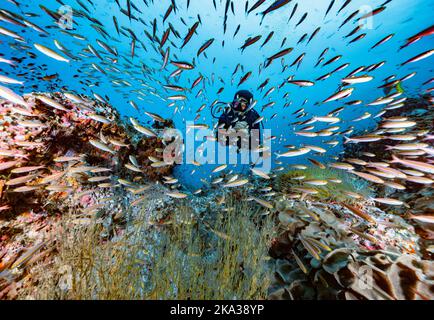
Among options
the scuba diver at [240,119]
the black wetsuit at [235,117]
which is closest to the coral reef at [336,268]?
the scuba diver at [240,119]

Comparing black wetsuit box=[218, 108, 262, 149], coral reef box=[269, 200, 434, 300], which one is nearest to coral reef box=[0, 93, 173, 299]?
coral reef box=[269, 200, 434, 300]

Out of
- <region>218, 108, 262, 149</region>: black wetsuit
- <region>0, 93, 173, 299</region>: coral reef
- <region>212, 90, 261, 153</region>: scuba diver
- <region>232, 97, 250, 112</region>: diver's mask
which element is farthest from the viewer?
<region>218, 108, 262, 149</region>: black wetsuit

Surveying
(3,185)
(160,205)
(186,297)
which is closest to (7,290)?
(3,185)

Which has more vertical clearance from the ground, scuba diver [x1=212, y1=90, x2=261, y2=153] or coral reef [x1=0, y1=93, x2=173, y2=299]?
scuba diver [x1=212, y1=90, x2=261, y2=153]

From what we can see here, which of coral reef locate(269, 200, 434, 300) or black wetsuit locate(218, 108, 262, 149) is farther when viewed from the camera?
black wetsuit locate(218, 108, 262, 149)

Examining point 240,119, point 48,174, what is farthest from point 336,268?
point 240,119

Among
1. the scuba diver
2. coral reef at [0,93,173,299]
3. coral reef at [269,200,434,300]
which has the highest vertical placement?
the scuba diver

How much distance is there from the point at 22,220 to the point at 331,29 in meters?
29.1

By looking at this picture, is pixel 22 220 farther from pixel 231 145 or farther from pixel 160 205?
pixel 231 145

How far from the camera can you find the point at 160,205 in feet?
18.5

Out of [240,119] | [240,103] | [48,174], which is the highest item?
[240,103]

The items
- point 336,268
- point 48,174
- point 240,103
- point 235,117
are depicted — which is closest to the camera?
point 336,268

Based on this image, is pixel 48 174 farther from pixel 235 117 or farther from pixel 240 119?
pixel 240 119

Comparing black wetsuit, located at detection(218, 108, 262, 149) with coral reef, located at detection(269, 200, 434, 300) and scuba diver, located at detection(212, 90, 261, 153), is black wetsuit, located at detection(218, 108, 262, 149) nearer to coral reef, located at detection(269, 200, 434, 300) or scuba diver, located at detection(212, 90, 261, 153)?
scuba diver, located at detection(212, 90, 261, 153)
